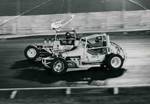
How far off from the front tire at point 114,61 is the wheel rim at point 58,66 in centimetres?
211

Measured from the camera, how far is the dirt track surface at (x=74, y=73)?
21.1 m

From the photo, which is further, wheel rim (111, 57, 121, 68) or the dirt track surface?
wheel rim (111, 57, 121, 68)

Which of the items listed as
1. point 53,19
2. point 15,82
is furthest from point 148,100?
point 53,19

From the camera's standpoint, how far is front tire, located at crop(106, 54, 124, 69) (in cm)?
2238

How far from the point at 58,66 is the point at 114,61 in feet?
8.43

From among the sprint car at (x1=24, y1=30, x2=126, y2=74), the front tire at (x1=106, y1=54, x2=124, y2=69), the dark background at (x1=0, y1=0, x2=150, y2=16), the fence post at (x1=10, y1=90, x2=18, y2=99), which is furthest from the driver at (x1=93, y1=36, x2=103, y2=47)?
the dark background at (x1=0, y1=0, x2=150, y2=16)

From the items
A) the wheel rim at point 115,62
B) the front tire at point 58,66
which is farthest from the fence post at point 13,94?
the wheel rim at point 115,62

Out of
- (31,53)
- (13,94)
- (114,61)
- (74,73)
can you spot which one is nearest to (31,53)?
(31,53)

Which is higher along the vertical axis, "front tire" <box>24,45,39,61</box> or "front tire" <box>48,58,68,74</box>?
"front tire" <box>24,45,39,61</box>

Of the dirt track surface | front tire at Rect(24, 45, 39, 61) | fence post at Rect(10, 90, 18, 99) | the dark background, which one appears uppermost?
the dark background

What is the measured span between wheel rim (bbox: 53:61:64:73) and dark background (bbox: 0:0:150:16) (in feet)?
33.3

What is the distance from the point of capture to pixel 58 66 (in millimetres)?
22141

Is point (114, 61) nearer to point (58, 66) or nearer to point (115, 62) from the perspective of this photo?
point (115, 62)

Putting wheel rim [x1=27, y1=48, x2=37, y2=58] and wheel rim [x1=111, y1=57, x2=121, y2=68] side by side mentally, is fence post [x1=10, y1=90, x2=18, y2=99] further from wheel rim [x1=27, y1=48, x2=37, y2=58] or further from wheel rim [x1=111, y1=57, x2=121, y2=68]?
wheel rim [x1=27, y1=48, x2=37, y2=58]
